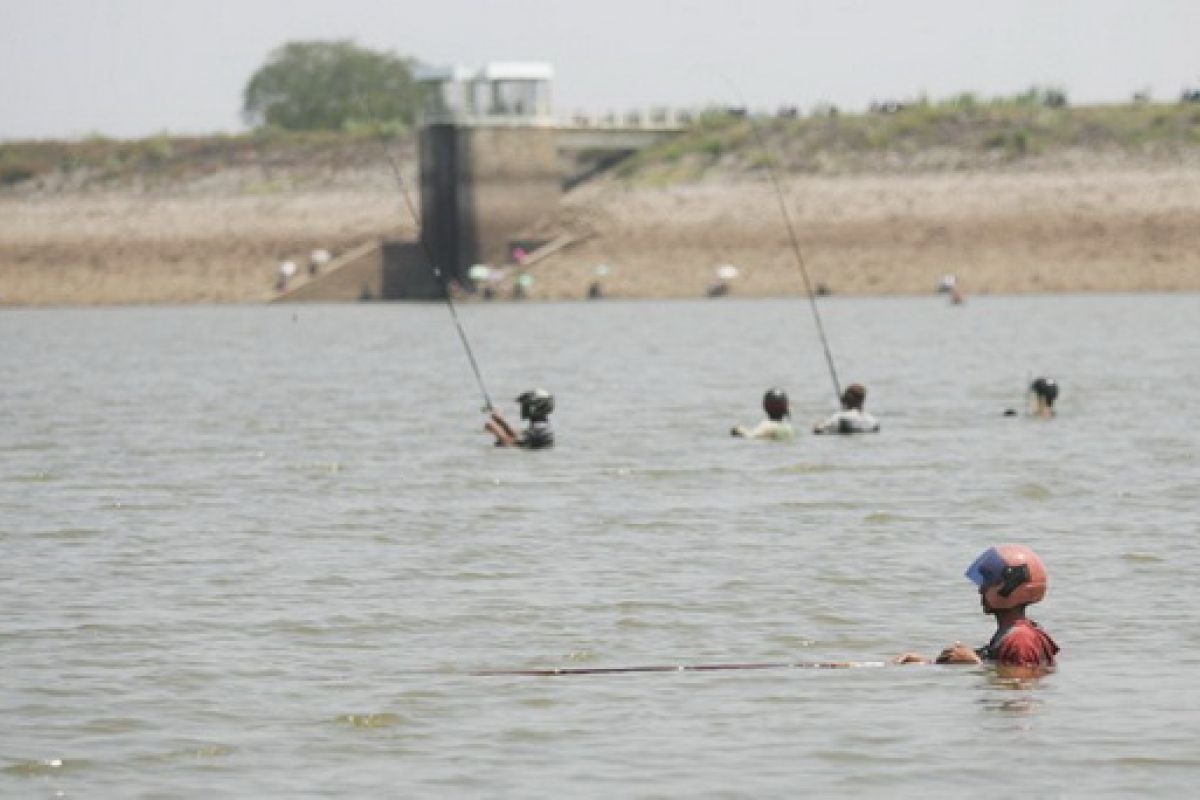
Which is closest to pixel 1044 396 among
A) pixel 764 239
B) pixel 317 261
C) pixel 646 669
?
pixel 646 669

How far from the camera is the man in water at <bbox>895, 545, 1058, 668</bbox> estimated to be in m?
11.6

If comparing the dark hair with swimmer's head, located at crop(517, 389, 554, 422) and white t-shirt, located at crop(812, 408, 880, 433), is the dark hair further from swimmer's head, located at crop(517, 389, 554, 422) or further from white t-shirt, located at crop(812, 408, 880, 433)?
swimmer's head, located at crop(517, 389, 554, 422)

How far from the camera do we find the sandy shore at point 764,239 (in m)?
78.1

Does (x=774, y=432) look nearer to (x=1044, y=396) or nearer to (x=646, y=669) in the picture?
(x=1044, y=396)

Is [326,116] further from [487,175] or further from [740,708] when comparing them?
[740,708]

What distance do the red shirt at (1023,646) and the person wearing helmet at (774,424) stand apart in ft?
44.7

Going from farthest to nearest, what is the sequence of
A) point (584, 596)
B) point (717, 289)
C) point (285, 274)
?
point (285, 274)
point (717, 289)
point (584, 596)

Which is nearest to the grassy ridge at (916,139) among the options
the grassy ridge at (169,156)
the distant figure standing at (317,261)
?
the grassy ridge at (169,156)

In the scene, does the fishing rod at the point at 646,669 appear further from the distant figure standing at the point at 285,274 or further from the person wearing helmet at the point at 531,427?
the distant figure standing at the point at 285,274

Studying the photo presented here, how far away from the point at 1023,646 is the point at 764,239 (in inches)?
2739

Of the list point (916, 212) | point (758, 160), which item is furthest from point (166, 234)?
point (916, 212)

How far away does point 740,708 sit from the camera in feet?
39.7

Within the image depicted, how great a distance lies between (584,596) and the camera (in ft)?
51.3

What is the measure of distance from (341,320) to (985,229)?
64.6 feet
